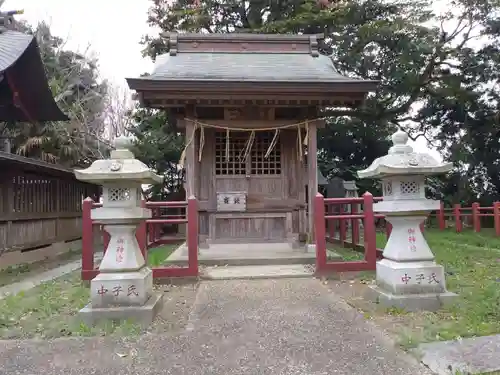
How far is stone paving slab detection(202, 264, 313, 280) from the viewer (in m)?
6.31

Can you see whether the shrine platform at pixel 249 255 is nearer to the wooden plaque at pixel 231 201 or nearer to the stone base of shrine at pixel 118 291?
the wooden plaque at pixel 231 201

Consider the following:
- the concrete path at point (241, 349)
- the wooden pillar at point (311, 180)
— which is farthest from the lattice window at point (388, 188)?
the wooden pillar at point (311, 180)

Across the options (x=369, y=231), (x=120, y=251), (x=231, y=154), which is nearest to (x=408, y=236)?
(x=369, y=231)

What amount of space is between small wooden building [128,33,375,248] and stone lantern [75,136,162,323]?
3487mm

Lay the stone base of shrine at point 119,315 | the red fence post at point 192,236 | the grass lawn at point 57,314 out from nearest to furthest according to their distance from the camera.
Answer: the grass lawn at point 57,314 → the stone base of shrine at point 119,315 → the red fence post at point 192,236

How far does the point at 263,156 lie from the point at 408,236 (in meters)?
4.65

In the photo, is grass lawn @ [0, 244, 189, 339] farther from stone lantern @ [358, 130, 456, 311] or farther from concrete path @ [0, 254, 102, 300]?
stone lantern @ [358, 130, 456, 311]

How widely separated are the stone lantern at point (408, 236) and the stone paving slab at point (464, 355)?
3.38ft

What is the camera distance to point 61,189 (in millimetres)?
12156

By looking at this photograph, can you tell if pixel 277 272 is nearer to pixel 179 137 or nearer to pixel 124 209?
pixel 124 209

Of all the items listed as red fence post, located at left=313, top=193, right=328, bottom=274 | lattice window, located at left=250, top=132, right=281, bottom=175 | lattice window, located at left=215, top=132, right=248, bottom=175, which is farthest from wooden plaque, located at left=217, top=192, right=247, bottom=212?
red fence post, located at left=313, top=193, right=328, bottom=274

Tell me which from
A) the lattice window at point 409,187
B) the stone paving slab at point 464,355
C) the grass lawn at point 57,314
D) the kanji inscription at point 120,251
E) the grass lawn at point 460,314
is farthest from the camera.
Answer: the lattice window at point 409,187

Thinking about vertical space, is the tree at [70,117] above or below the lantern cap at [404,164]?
above

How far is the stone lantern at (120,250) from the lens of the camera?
14.0ft
